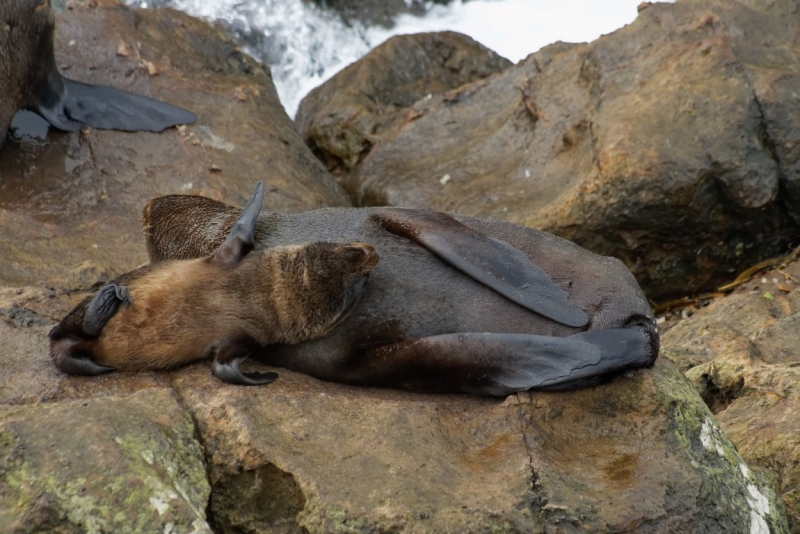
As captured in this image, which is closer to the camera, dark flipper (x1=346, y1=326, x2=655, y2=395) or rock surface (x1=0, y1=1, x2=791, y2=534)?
rock surface (x1=0, y1=1, x2=791, y2=534)

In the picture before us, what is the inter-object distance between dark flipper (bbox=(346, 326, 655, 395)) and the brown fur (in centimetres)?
37

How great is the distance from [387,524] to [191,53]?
577cm

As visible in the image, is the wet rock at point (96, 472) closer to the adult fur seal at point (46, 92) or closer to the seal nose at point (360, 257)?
the seal nose at point (360, 257)

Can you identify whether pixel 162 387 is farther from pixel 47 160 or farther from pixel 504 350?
pixel 47 160

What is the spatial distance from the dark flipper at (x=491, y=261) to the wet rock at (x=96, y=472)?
160 centimetres

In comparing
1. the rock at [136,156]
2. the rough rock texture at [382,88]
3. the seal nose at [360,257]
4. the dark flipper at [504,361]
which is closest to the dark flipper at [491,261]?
the dark flipper at [504,361]

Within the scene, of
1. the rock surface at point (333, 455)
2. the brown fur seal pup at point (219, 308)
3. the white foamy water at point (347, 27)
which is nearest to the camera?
the rock surface at point (333, 455)

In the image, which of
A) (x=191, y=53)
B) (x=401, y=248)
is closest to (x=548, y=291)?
(x=401, y=248)

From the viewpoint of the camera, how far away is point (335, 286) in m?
4.37

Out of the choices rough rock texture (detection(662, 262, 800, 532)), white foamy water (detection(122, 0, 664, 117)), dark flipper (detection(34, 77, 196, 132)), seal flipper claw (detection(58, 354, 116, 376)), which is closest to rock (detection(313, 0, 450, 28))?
white foamy water (detection(122, 0, 664, 117))

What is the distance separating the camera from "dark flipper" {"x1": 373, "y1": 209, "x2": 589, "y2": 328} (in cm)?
439

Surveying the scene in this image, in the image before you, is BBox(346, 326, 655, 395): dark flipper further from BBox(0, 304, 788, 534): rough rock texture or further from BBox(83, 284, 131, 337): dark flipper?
BBox(83, 284, 131, 337): dark flipper

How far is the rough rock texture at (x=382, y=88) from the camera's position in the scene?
28.7 feet

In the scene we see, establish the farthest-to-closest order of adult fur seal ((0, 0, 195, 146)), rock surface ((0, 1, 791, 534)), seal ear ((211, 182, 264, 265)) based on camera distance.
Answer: adult fur seal ((0, 0, 195, 146)), seal ear ((211, 182, 264, 265)), rock surface ((0, 1, 791, 534))
